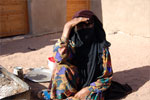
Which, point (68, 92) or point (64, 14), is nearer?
point (68, 92)

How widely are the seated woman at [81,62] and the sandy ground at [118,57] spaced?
0.58 meters

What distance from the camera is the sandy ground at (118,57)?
11.2 ft

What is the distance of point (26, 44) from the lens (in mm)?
6176

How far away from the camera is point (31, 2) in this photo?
696 cm

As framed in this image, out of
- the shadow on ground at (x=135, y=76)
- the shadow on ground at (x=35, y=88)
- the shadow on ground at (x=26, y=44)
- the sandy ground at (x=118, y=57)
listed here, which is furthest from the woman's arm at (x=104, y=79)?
the shadow on ground at (x=26, y=44)

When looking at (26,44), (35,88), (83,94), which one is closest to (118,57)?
(35,88)

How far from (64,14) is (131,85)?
5.37 metres

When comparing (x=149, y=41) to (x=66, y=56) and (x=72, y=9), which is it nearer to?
(x=72, y=9)

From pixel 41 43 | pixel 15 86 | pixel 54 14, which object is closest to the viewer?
pixel 15 86

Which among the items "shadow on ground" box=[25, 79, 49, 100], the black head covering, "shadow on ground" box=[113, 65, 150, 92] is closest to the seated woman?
the black head covering

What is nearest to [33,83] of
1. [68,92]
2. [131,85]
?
[68,92]

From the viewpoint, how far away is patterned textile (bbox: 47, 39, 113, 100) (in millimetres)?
2533

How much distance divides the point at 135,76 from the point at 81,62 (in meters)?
1.49

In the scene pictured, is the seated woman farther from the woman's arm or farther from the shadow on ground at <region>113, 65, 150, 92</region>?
the shadow on ground at <region>113, 65, 150, 92</region>
